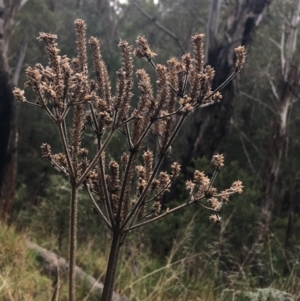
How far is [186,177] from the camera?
8.67 m

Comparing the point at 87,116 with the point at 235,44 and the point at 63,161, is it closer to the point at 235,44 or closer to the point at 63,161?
the point at 63,161

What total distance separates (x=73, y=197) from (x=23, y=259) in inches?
96.1

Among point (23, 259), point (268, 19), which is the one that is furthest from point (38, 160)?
point (23, 259)

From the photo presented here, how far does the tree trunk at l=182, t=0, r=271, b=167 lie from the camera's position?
29.8 ft

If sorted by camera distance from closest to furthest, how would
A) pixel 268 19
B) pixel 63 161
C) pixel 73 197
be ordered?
pixel 73 197 < pixel 63 161 < pixel 268 19

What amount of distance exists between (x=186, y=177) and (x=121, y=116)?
6.83 meters

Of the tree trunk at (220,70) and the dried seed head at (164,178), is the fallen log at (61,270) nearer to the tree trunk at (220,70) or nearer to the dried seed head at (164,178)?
the dried seed head at (164,178)

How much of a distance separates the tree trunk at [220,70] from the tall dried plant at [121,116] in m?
7.02

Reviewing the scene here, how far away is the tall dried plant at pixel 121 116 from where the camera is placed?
5.81 ft

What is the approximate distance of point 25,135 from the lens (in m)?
19.1

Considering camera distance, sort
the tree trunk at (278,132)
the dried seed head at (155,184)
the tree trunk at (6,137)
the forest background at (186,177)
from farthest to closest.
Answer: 1. the tree trunk at (278,132)
2. the tree trunk at (6,137)
3. the forest background at (186,177)
4. the dried seed head at (155,184)

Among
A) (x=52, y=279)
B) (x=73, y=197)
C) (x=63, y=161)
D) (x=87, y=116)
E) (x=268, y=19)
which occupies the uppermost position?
(x=268, y=19)

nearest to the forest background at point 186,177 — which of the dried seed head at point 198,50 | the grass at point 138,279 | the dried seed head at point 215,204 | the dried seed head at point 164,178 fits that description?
the grass at point 138,279

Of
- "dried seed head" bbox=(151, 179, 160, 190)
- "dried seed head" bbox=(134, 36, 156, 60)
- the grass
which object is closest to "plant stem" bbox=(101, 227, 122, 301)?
"dried seed head" bbox=(151, 179, 160, 190)
